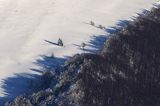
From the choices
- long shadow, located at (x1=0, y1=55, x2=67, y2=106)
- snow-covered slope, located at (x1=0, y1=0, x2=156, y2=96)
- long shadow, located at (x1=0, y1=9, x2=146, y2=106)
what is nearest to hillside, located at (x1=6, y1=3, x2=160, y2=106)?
long shadow, located at (x1=0, y1=55, x2=67, y2=106)

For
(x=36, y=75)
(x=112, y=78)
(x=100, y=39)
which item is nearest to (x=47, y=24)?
(x=100, y=39)

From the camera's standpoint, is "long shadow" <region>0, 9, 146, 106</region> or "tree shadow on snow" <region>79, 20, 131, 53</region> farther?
"tree shadow on snow" <region>79, 20, 131, 53</region>

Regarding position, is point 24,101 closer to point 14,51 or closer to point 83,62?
point 83,62

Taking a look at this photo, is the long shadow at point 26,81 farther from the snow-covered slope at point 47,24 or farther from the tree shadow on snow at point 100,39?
the tree shadow on snow at point 100,39

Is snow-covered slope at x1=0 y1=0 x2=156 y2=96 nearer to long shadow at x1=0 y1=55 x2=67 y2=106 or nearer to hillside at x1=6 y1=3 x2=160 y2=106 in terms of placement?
long shadow at x1=0 y1=55 x2=67 y2=106

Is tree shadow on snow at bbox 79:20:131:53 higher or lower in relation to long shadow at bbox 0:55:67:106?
higher

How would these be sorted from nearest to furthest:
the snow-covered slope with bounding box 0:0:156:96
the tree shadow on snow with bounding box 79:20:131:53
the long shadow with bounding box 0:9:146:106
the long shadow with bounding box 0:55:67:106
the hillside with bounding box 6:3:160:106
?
the hillside with bounding box 6:3:160:106, the long shadow with bounding box 0:55:67:106, the long shadow with bounding box 0:9:146:106, the snow-covered slope with bounding box 0:0:156:96, the tree shadow on snow with bounding box 79:20:131:53
